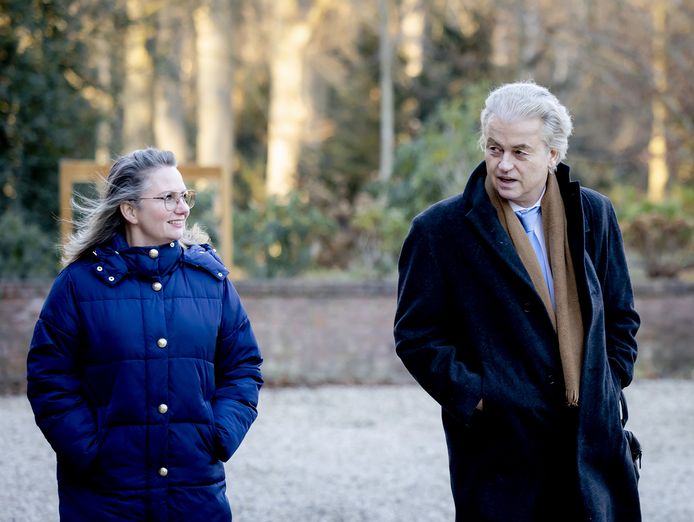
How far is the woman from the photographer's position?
3.21 meters

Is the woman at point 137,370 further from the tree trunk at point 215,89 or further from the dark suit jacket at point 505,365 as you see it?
the tree trunk at point 215,89

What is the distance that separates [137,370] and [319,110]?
2681 cm

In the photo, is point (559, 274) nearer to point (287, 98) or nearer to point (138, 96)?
point (138, 96)

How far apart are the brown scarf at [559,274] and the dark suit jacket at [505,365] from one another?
27 mm

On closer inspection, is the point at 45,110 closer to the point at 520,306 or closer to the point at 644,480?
the point at 644,480

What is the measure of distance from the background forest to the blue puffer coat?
8982mm

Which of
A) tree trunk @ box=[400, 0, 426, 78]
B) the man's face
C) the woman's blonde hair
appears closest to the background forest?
tree trunk @ box=[400, 0, 426, 78]

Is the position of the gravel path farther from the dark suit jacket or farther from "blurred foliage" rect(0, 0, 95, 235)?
"blurred foliage" rect(0, 0, 95, 235)

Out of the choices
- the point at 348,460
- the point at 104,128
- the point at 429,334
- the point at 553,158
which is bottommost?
the point at 348,460

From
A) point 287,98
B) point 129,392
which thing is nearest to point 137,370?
point 129,392

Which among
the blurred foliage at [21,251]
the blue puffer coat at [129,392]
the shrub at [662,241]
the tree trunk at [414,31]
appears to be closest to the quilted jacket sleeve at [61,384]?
the blue puffer coat at [129,392]

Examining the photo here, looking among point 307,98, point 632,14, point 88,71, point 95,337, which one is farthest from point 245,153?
point 95,337

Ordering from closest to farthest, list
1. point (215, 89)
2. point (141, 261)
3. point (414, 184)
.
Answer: point (141, 261), point (414, 184), point (215, 89)

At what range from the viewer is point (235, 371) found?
3467 mm
